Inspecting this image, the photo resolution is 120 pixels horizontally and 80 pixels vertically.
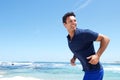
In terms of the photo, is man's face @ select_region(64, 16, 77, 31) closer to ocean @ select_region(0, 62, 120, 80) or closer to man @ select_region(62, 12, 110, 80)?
man @ select_region(62, 12, 110, 80)

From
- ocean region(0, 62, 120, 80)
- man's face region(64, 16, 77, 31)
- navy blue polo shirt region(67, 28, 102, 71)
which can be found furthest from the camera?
ocean region(0, 62, 120, 80)

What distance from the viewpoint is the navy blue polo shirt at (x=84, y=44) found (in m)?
3.66

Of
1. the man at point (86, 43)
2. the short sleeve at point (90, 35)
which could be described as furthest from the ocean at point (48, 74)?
the short sleeve at point (90, 35)

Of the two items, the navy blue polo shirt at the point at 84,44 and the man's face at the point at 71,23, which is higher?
the man's face at the point at 71,23

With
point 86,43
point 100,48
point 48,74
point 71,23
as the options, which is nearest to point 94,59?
point 100,48

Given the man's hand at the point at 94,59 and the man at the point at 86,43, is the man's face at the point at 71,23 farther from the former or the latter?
the man's hand at the point at 94,59

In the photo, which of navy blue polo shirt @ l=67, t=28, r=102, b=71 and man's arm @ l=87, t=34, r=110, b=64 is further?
navy blue polo shirt @ l=67, t=28, r=102, b=71

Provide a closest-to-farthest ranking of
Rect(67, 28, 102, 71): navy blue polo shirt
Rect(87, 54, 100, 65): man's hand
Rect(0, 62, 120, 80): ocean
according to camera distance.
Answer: Rect(87, 54, 100, 65): man's hand, Rect(67, 28, 102, 71): navy blue polo shirt, Rect(0, 62, 120, 80): ocean

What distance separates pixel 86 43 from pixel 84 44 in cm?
3

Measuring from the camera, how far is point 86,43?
3756 mm

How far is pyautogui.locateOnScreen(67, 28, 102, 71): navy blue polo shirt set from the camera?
144 inches

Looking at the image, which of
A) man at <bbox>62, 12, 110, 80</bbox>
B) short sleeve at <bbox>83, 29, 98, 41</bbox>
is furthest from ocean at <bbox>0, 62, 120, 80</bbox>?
short sleeve at <bbox>83, 29, 98, 41</bbox>

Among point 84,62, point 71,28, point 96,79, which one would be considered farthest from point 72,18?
point 96,79

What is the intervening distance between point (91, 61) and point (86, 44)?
0.98ft
